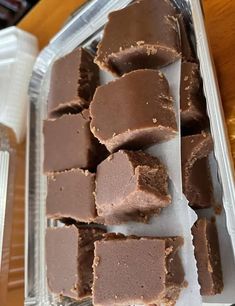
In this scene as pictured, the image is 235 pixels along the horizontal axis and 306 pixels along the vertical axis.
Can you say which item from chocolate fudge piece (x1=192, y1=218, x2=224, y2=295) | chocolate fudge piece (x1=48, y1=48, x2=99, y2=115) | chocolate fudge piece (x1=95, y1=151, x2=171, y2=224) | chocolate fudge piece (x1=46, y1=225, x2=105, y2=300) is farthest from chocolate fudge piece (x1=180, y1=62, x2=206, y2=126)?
chocolate fudge piece (x1=46, y1=225, x2=105, y2=300)

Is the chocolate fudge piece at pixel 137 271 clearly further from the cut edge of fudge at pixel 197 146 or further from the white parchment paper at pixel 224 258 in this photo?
the cut edge of fudge at pixel 197 146

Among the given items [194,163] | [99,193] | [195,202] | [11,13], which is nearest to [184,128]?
[194,163]

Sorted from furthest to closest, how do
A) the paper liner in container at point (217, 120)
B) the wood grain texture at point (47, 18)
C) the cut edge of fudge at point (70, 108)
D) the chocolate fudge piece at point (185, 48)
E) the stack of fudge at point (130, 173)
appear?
the wood grain texture at point (47, 18) → the cut edge of fudge at point (70, 108) → the chocolate fudge piece at point (185, 48) → the stack of fudge at point (130, 173) → the paper liner in container at point (217, 120)

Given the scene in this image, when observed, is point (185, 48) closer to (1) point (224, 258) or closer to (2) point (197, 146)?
(2) point (197, 146)

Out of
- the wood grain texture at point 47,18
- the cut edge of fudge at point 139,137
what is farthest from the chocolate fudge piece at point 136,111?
the wood grain texture at point 47,18

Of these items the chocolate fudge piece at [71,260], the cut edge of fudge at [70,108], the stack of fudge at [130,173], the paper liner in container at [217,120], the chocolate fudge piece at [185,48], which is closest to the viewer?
the paper liner in container at [217,120]

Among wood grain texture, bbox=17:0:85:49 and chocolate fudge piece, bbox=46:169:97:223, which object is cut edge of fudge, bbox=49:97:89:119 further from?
wood grain texture, bbox=17:0:85:49
